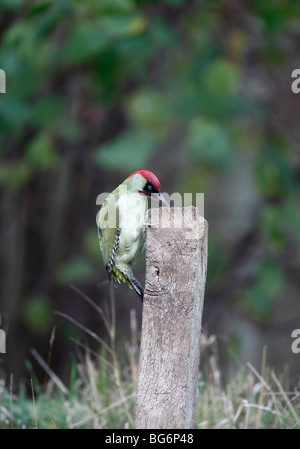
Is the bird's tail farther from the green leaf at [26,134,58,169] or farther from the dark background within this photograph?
the green leaf at [26,134,58,169]

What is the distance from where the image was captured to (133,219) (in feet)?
9.60

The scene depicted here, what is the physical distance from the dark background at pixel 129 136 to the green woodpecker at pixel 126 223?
196cm

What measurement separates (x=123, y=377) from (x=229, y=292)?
329 centimetres

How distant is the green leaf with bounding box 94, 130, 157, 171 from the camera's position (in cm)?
567

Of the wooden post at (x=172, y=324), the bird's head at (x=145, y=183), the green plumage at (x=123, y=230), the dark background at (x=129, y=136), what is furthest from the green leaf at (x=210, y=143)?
the wooden post at (x=172, y=324)

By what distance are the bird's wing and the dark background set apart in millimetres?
2008

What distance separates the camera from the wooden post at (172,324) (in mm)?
2574

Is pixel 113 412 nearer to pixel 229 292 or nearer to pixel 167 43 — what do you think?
pixel 167 43

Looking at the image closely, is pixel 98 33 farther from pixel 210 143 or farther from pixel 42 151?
pixel 42 151

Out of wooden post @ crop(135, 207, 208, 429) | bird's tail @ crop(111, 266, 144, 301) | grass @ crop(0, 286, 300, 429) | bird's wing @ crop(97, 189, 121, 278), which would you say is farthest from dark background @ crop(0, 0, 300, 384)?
wooden post @ crop(135, 207, 208, 429)

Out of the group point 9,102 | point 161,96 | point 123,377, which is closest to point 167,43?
point 161,96

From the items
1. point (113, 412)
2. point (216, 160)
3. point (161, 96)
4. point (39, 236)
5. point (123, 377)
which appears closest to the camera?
point (113, 412)

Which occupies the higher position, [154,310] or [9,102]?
[9,102]

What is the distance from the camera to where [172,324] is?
8.50 ft
